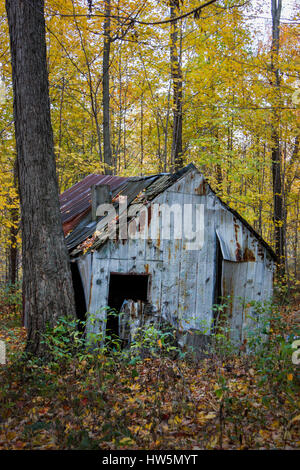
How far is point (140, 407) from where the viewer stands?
434 centimetres

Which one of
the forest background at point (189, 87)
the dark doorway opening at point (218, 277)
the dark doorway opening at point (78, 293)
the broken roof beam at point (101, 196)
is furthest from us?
the forest background at point (189, 87)

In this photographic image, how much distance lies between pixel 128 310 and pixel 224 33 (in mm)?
10667

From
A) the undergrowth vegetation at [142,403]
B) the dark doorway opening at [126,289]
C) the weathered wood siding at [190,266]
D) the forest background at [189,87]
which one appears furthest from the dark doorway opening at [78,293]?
the forest background at [189,87]

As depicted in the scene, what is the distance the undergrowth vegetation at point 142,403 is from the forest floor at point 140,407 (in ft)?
0.03

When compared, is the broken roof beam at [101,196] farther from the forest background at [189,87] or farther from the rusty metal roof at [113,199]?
the forest background at [189,87]

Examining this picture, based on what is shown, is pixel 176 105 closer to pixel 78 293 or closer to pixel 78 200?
pixel 78 200

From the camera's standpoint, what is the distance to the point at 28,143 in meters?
5.84

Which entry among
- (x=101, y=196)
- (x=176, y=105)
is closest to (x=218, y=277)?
(x=101, y=196)

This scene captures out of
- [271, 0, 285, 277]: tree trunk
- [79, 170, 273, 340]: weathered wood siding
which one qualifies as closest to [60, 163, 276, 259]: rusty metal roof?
[79, 170, 273, 340]: weathered wood siding

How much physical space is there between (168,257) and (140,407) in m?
3.41

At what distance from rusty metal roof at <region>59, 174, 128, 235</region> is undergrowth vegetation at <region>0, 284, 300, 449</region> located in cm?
387

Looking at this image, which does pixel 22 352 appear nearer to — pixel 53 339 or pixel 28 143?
pixel 53 339

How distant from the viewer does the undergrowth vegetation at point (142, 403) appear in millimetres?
3607
